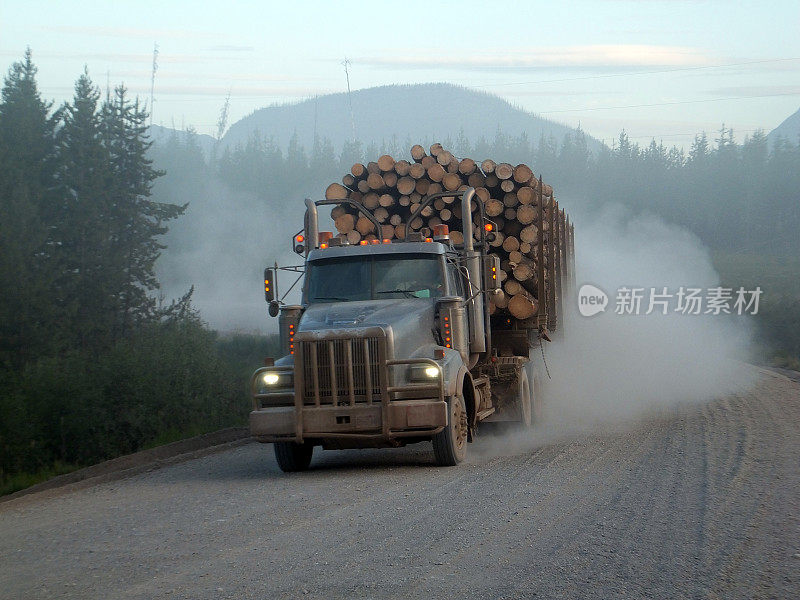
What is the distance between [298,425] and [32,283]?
20418 mm

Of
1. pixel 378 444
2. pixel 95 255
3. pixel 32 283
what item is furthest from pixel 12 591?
pixel 95 255

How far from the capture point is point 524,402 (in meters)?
14.8

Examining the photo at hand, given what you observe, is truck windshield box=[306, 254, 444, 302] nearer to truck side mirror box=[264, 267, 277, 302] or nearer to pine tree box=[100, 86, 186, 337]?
truck side mirror box=[264, 267, 277, 302]

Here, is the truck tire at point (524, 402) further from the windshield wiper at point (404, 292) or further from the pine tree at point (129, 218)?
the pine tree at point (129, 218)

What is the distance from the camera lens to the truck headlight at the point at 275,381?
11.0 meters

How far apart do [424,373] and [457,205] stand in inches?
176

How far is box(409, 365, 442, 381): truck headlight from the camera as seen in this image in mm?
10758

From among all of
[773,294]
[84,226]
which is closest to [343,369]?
[84,226]

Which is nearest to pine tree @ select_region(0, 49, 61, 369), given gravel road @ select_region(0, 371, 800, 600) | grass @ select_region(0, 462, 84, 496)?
grass @ select_region(0, 462, 84, 496)

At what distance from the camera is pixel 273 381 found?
11.0 meters

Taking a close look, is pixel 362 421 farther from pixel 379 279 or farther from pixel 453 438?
pixel 379 279

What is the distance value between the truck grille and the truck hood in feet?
0.76

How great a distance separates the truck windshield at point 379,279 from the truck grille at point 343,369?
142 cm

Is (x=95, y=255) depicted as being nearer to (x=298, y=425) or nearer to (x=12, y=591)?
(x=298, y=425)
